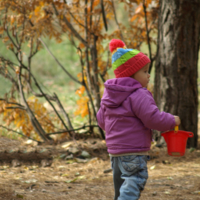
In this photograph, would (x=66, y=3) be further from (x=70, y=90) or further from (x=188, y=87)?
(x=70, y=90)

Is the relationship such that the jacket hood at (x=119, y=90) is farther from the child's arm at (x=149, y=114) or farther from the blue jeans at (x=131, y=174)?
the blue jeans at (x=131, y=174)

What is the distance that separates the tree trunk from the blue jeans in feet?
6.97

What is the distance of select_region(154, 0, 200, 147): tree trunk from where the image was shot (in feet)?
12.9

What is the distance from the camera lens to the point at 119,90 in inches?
83.0

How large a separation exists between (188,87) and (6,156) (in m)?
2.79

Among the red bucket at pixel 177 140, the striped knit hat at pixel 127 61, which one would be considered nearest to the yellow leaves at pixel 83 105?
the striped knit hat at pixel 127 61

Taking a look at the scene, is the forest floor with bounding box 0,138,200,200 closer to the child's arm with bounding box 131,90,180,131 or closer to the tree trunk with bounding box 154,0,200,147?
the tree trunk with bounding box 154,0,200,147

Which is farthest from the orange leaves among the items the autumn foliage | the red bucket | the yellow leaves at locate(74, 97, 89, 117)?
the red bucket

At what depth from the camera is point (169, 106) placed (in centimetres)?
413

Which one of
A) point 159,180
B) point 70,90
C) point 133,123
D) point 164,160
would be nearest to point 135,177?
point 133,123

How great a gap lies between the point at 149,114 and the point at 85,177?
1.79 metres

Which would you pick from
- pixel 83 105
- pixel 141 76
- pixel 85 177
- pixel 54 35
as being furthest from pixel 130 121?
pixel 83 105

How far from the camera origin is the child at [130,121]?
6.69 feet

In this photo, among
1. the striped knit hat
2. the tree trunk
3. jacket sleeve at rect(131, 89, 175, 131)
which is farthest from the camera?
the tree trunk
